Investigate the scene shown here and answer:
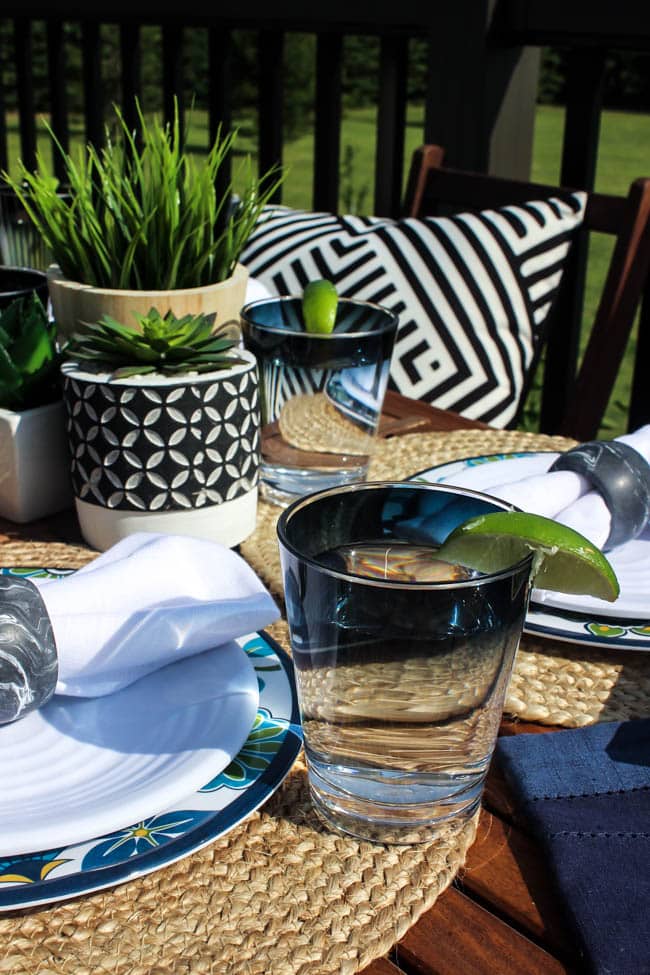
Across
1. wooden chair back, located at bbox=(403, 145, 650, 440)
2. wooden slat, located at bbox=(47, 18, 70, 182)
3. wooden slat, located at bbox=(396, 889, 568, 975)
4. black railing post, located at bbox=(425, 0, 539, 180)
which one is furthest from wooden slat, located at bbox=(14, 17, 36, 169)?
wooden slat, located at bbox=(396, 889, 568, 975)

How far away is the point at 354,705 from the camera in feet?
1.49

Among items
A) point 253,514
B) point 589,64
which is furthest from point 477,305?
point 253,514

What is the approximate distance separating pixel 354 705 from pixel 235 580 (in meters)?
0.17

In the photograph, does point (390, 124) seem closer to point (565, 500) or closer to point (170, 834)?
point (565, 500)

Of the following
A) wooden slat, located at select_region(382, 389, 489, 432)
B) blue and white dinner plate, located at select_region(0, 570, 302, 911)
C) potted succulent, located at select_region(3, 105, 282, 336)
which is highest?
potted succulent, located at select_region(3, 105, 282, 336)

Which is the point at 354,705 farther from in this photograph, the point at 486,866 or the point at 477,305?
the point at 477,305

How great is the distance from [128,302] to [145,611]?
1.07 feet

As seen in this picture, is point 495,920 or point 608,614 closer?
point 495,920

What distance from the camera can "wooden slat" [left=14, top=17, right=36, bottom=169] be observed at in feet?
10.5

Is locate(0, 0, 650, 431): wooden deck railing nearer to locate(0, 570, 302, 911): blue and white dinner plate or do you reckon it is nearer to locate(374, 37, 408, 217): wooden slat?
locate(374, 37, 408, 217): wooden slat

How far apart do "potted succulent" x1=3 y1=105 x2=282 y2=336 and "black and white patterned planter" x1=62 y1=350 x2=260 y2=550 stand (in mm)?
93

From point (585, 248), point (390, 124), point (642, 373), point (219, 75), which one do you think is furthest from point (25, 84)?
point (642, 373)

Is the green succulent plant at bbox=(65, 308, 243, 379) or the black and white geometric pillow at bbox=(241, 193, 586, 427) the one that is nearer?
the green succulent plant at bbox=(65, 308, 243, 379)

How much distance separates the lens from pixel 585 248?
192cm
